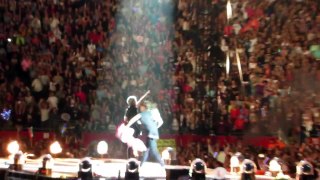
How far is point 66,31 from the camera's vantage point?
67.5ft

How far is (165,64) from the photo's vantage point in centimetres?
1894

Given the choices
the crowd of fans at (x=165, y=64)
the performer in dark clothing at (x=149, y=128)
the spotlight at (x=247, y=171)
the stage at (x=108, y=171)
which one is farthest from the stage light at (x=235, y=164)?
the spotlight at (x=247, y=171)

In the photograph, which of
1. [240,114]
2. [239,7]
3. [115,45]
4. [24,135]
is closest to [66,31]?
[115,45]

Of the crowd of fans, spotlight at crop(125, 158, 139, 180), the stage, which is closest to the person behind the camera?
spotlight at crop(125, 158, 139, 180)

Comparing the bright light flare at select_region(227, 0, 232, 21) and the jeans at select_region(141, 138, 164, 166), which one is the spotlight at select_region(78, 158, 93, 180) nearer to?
the jeans at select_region(141, 138, 164, 166)

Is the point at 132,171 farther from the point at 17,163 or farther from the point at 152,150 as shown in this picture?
the point at 152,150

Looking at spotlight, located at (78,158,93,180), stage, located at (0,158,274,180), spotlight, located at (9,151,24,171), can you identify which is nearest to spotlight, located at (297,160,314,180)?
stage, located at (0,158,274,180)

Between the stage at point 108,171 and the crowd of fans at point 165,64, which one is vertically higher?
the crowd of fans at point 165,64

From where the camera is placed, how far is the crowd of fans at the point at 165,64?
15.3 metres

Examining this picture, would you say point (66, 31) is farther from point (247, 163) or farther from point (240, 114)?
point (247, 163)

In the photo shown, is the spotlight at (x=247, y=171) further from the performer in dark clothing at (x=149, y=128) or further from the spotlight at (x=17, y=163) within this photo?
the spotlight at (x=17, y=163)

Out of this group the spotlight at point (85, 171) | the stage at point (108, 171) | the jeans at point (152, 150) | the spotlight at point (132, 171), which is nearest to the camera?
the spotlight at point (132, 171)

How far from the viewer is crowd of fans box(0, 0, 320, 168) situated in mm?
15336

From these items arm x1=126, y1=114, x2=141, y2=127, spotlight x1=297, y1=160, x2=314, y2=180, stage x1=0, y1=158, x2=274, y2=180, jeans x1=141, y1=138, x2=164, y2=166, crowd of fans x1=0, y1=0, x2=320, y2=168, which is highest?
crowd of fans x1=0, y1=0, x2=320, y2=168
